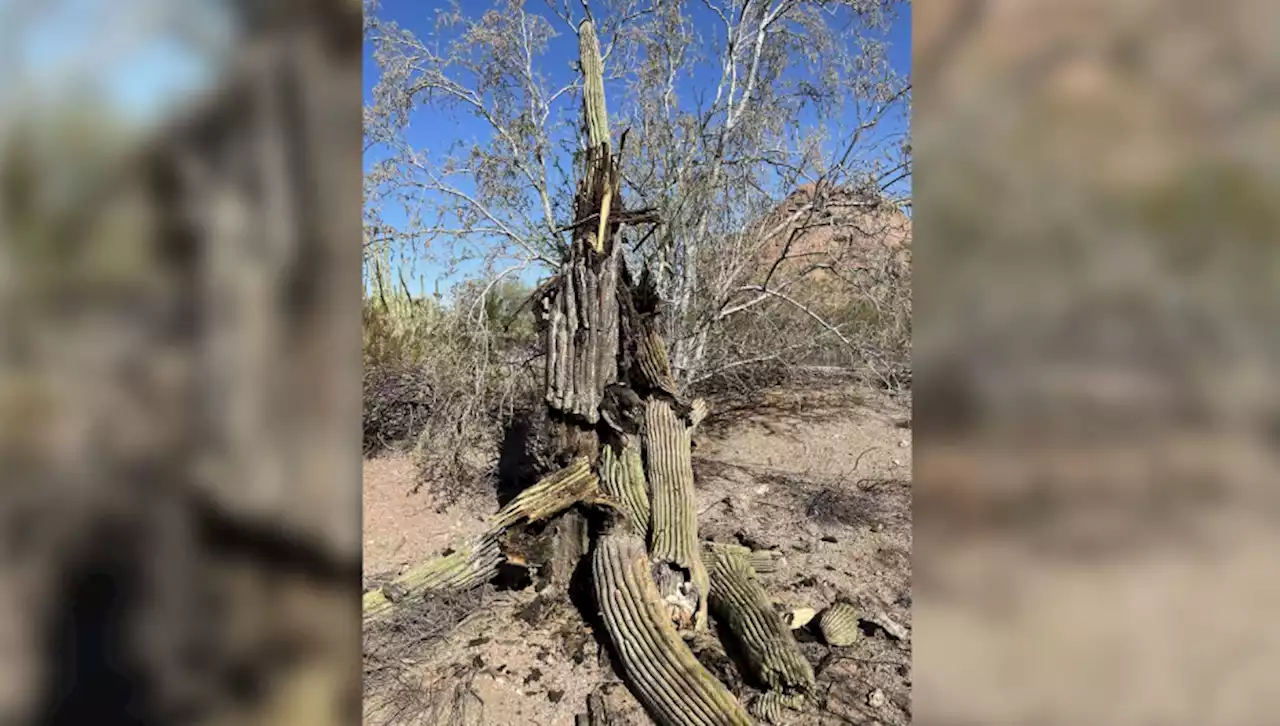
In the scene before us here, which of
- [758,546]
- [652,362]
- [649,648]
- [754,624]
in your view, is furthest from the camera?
[758,546]

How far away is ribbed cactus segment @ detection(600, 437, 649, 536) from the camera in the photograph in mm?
4391

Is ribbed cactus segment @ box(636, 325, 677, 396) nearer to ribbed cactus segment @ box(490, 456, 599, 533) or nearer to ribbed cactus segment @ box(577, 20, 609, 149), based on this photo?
ribbed cactus segment @ box(490, 456, 599, 533)

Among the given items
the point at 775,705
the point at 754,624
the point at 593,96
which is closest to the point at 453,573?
the point at 754,624

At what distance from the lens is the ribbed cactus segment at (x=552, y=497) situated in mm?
4156

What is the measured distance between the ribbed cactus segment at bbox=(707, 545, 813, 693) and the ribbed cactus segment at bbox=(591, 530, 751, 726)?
376mm

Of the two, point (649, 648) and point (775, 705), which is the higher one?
point (649, 648)
